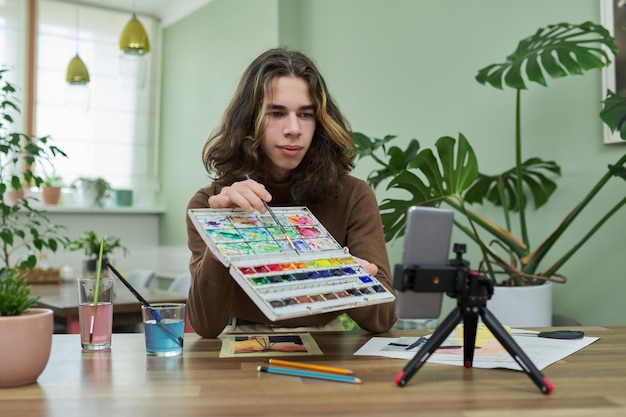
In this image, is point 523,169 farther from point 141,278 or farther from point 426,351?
point 141,278

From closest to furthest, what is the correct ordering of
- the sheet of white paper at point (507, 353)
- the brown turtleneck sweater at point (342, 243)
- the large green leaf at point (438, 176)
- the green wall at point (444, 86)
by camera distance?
the sheet of white paper at point (507, 353) → the brown turtleneck sweater at point (342, 243) → the large green leaf at point (438, 176) → the green wall at point (444, 86)

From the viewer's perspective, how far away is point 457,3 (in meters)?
3.30

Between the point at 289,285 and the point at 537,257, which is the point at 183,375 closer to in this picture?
the point at 289,285

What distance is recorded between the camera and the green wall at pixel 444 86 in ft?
8.68

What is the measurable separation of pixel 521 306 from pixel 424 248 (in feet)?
5.13

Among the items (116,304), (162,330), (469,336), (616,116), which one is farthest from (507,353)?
(116,304)

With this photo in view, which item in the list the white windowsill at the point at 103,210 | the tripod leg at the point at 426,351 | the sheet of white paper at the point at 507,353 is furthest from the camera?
the white windowsill at the point at 103,210

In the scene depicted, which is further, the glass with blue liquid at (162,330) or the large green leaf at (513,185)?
the large green leaf at (513,185)

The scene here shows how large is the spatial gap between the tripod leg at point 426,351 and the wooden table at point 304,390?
15 mm

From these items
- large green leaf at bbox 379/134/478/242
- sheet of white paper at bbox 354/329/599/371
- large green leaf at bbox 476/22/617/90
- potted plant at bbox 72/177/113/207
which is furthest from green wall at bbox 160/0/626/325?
sheet of white paper at bbox 354/329/599/371

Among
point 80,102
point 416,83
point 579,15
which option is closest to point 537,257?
point 579,15

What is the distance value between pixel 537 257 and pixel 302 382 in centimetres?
173

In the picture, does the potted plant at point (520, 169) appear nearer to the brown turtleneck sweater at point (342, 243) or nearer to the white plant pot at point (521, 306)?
the white plant pot at point (521, 306)

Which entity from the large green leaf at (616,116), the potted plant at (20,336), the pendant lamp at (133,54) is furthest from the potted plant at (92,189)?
the potted plant at (20,336)
